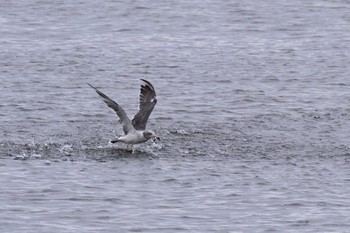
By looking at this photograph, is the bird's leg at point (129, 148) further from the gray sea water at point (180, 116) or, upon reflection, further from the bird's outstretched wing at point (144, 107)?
the bird's outstretched wing at point (144, 107)

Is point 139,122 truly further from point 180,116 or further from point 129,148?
point 180,116

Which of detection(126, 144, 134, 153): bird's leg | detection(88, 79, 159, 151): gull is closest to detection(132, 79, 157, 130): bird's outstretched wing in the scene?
detection(88, 79, 159, 151): gull

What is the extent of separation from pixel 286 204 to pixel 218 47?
1259cm

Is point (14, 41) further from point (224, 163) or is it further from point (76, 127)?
point (224, 163)

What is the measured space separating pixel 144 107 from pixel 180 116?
2.34 m

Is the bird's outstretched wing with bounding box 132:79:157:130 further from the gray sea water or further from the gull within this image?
the gray sea water

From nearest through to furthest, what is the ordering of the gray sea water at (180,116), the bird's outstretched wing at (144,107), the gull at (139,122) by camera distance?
the gray sea water at (180,116) → the gull at (139,122) → the bird's outstretched wing at (144,107)

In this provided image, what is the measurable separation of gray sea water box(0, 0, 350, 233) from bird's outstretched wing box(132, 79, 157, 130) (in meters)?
0.46

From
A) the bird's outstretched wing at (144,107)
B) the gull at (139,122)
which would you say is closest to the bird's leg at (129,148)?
the gull at (139,122)

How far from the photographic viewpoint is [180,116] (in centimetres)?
2252

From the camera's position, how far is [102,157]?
19.2 m

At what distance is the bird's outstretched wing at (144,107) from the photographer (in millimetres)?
20016

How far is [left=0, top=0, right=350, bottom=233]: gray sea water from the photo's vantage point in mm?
16516

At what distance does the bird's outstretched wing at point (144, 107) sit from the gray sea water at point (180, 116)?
0.46 meters
